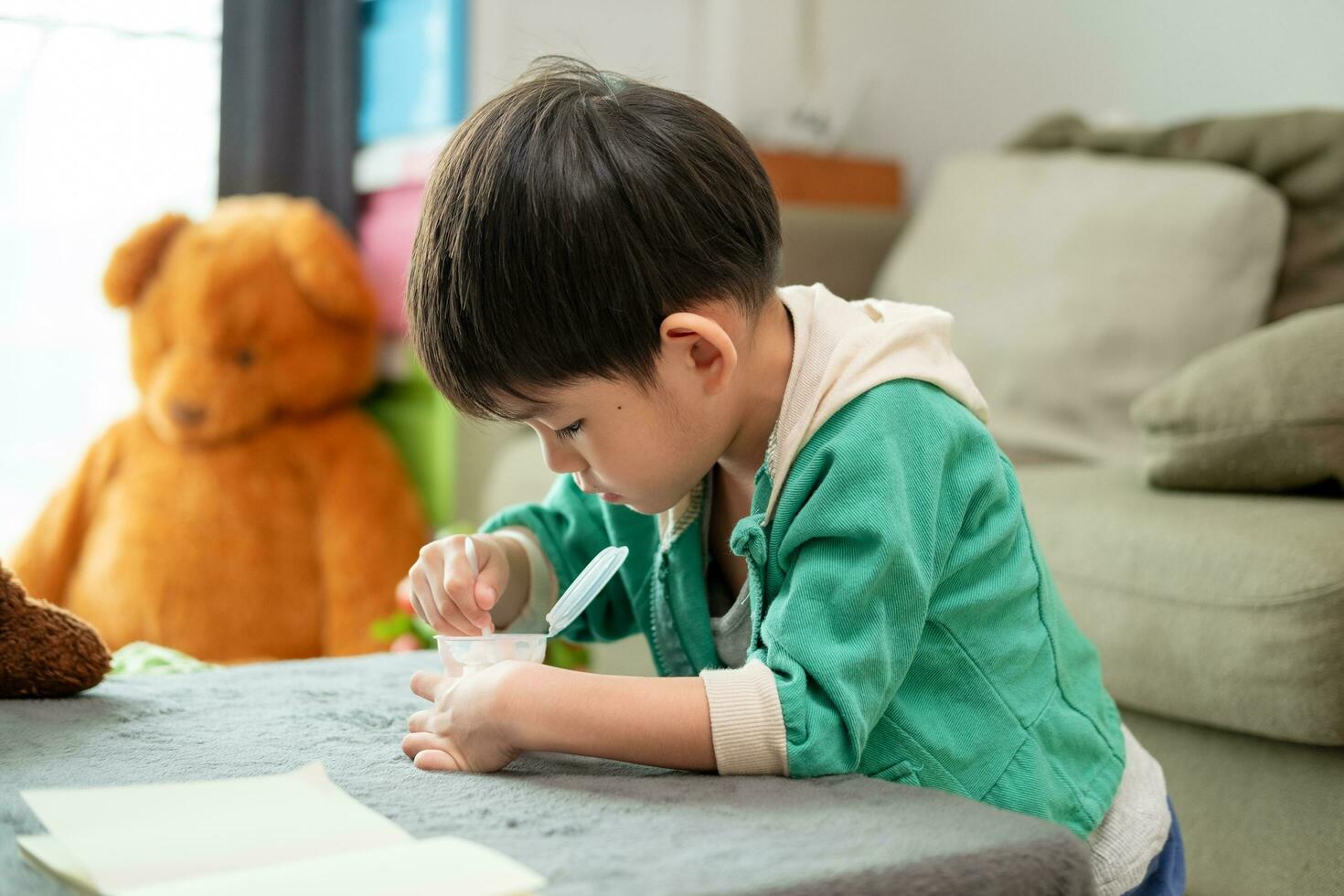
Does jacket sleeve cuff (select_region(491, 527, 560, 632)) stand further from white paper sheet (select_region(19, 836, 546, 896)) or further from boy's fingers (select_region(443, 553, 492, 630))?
white paper sheet (select_region(19, 836, 546, 896))

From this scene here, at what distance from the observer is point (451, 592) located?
2.73 feet

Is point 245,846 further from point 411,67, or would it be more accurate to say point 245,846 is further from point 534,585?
point 411,67

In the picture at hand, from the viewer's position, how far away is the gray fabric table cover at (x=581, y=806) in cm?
50

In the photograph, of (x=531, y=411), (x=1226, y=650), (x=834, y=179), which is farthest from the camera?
(x=834, y=179)

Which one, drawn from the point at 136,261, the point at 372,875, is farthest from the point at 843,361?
the point at 136,261

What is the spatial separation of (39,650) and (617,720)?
14.8 inches

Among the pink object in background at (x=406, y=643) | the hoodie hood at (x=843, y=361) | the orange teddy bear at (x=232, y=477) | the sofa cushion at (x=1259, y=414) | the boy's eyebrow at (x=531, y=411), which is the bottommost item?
the pink object in background at (x=406, y=643)

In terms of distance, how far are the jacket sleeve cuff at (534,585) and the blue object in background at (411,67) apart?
129cm

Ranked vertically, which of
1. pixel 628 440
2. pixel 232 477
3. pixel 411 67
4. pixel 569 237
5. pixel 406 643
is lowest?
pixel 406 643

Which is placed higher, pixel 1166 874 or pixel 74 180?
pixel 74 180

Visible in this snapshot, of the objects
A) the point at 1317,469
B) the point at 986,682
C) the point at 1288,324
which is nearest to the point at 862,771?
the point at 986,682

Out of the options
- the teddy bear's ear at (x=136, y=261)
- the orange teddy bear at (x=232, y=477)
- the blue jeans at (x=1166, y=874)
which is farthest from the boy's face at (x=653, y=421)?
the teddy bear's ear at (x=136, y=261)

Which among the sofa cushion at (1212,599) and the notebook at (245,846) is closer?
the notebook at (245,846)

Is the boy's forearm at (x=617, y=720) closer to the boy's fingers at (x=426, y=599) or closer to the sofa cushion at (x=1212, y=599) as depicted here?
the boy's fingers at (x=426, y=599)
